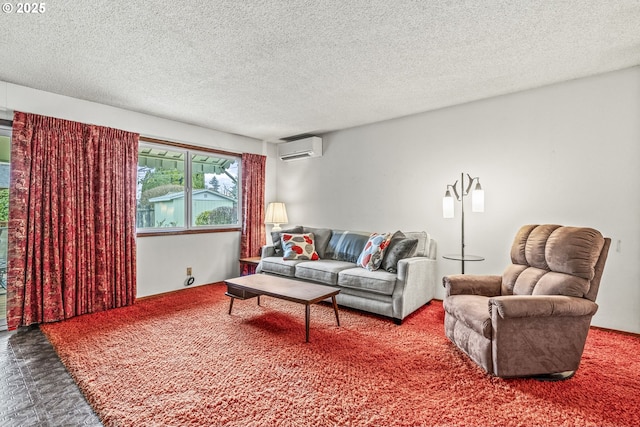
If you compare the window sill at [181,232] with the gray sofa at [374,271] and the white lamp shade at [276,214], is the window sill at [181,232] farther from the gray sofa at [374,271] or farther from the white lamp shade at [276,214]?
the gray sofa at [374,271]

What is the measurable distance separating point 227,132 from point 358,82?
8.56 feet

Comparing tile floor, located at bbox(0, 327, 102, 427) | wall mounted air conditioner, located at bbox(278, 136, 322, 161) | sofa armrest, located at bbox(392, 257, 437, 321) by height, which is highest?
wall mounted air conditioner, located at bbox(278, 136, 322, 161)

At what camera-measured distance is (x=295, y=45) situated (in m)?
2.32

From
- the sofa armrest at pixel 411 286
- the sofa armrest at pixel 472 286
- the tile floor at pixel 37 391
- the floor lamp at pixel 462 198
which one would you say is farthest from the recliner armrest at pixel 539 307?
the tile floor at pixel 37 391

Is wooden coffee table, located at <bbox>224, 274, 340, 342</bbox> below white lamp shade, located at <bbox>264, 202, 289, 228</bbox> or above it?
below

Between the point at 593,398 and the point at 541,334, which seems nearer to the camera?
the point at 593,398

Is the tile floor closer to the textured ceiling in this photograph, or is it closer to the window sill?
the window sill

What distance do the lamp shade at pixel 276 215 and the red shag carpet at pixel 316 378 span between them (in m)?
2.27

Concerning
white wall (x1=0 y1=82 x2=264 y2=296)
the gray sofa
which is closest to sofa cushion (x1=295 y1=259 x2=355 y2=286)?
the gray sofa

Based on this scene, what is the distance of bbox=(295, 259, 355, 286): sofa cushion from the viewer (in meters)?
3.54

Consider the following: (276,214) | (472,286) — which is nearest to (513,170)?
(472,286)

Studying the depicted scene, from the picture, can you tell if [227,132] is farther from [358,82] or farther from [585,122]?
[585,122]

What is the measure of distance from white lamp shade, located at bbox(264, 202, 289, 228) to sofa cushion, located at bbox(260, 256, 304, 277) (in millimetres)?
1058

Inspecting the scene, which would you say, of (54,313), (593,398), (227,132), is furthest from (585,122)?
(54,313)
